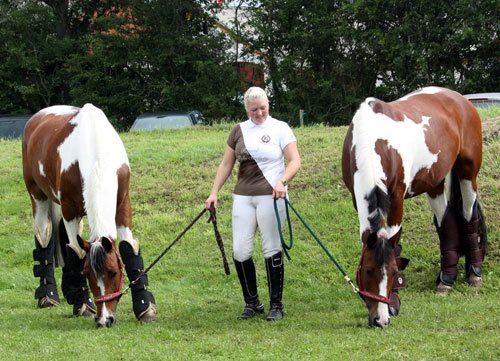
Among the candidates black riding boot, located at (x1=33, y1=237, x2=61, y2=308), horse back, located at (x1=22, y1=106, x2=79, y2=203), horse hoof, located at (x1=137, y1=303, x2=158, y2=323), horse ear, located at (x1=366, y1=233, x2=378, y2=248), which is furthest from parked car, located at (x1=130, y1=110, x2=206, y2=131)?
horse ear, located at (x1=366, y1=233, x2=378, y2=248)

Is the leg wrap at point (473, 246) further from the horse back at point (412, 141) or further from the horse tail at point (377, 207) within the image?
the horse tail at point (377, 207)

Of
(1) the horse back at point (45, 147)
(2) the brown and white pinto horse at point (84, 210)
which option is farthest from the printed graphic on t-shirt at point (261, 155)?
(1) the horse back at point (45, 147)

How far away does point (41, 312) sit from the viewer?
7.05 m

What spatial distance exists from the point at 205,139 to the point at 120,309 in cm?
636

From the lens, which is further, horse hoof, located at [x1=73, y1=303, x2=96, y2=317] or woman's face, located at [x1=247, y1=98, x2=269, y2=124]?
horse hoof, located at [x1=73, y1=303, x2=96, y2=317]

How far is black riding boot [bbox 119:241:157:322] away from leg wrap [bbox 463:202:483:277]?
2.99 m

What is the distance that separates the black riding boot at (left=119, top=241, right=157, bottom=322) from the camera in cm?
637

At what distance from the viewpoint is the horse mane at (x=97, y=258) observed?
5789 mm

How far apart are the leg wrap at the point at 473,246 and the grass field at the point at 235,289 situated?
172 millimetres

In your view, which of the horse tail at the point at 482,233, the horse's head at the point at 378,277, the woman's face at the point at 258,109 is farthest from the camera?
the horse tail at the point at 482,233

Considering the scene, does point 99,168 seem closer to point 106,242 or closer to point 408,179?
point 106,242

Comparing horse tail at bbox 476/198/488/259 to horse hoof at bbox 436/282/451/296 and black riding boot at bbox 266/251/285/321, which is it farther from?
black riding boot at bbox 266/251/285/321

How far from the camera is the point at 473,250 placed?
Answer: 7.34 m

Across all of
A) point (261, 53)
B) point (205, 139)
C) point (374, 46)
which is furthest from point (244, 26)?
point (205, 139)
